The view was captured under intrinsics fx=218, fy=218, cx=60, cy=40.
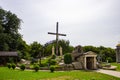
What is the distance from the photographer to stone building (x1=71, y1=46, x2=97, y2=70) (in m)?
43.8

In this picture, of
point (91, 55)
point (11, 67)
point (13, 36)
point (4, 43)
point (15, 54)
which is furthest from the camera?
point (13, 36)

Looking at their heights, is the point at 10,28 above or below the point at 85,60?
above

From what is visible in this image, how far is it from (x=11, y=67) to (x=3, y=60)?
18.0 m

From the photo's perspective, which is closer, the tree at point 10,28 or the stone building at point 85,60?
the stone building at point 85,60

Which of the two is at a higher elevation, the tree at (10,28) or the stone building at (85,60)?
the tree at (10,28)

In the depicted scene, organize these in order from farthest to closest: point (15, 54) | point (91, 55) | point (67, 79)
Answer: point (15, 54), point (91, 55), point (67, 79)

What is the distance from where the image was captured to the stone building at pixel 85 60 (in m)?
43.8

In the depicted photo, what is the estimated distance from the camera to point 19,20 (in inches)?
2771

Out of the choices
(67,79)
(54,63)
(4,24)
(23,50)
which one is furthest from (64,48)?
(67,79)

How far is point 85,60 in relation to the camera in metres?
44.0

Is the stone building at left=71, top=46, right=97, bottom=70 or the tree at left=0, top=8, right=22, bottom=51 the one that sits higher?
the tree at left=0, top=8, right=22, bottom=51

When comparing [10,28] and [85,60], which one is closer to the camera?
[85,60]

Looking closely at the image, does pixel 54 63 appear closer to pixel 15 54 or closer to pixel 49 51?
pixel 15 54

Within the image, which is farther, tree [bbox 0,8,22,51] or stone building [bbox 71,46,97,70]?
tree [bbox 0,8,22,51]
